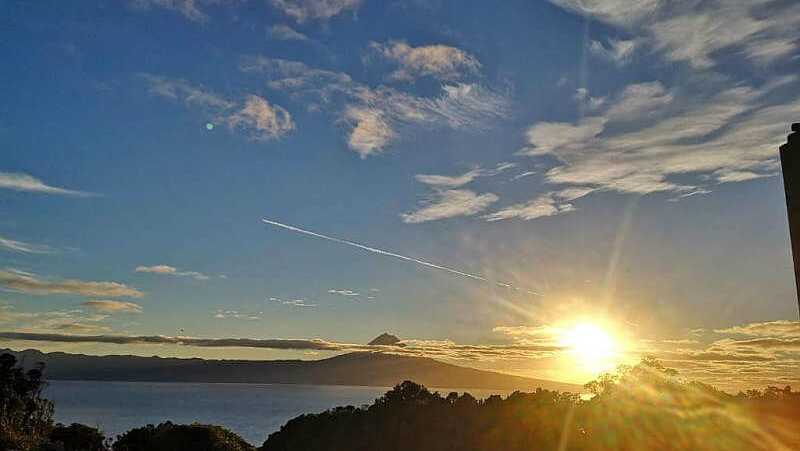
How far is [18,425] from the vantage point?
12.6 m

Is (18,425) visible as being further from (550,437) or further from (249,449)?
(550,437)

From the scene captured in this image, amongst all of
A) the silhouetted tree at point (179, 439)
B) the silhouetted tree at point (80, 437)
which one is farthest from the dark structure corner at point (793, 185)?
the silhouetted tree at point (179, 439)

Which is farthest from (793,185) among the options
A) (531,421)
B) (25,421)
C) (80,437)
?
(531,421)

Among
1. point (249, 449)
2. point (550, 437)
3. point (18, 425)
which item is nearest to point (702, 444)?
point (550, 437)

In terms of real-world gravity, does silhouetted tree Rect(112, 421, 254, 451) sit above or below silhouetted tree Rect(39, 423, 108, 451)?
below

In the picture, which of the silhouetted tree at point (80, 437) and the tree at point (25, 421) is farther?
the silhouetted tree at point (80, 437)

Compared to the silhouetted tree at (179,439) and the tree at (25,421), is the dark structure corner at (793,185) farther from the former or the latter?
the silhouetted tree at (179,439)

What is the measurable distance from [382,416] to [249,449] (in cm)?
2223

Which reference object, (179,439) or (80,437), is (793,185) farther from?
(179,439)

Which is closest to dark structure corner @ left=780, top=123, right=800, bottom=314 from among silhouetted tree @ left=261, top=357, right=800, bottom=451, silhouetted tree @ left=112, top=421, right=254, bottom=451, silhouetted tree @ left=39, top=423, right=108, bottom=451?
silhouetted tree @ left=39, top=423, right=108, bottom=451

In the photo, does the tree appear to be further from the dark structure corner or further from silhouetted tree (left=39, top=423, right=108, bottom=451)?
the dark structure corner

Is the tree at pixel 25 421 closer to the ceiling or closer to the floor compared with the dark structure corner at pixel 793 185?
closer to the floor

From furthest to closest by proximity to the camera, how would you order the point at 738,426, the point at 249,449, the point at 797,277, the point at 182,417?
the point at 182,417 → the point at 738,426 → the point at 249,449 → the point at 797,277

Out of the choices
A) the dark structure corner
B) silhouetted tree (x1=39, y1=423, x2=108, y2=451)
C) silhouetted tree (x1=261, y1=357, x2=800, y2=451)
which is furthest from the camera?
silhouetted tree (x1=261, y1=357, x2=800, y2=451)
